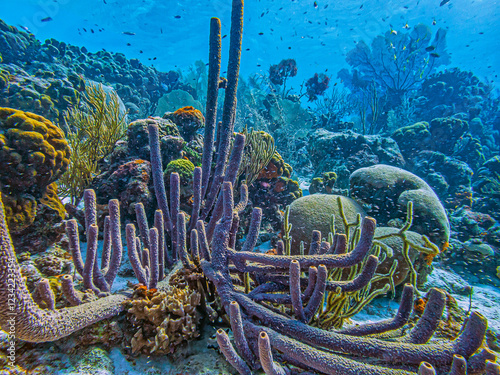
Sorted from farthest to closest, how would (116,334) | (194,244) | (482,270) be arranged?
(482,270) < (194,244) < (116,334)

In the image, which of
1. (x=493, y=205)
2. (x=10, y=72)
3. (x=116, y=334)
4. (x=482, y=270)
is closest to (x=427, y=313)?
(x=116, y=334)

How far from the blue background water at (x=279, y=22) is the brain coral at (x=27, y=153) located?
2634cm

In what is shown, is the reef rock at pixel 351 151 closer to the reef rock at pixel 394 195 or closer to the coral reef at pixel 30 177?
the reef rock at pixel 394 195

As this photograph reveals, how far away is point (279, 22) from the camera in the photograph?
3569 cm

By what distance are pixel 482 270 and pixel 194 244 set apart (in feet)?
22.5

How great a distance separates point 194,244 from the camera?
7.57 ft

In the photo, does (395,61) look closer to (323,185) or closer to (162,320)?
(323,185)

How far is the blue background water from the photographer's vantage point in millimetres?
28969

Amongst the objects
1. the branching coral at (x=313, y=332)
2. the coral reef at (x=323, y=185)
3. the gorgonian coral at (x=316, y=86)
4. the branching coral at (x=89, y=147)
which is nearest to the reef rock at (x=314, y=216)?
the coral reef at (x=323, y=185)

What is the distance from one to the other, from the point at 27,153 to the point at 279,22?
140 feet

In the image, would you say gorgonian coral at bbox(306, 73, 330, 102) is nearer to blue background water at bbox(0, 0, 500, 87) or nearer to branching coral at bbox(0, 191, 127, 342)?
blue background water at bbox(0, 0, 500, 87)

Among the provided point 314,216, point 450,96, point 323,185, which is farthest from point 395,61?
point 314,216

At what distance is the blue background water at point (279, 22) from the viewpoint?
95.0 ft

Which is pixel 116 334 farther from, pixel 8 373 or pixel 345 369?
pixel 345 369
